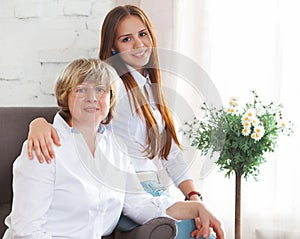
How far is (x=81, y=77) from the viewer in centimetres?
167

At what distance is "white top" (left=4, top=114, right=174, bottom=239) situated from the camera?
157cm

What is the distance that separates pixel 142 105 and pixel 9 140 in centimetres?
52

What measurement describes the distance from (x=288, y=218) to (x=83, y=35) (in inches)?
50.3

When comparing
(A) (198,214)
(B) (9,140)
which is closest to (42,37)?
(B) (9,140)

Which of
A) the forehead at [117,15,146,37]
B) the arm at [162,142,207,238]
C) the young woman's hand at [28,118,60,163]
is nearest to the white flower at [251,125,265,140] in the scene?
the arm at [162,142,207,238]

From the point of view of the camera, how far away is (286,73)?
255cm

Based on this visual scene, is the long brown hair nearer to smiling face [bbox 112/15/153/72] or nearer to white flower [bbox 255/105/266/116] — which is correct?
smiling face [bbox 112/15/153/72]

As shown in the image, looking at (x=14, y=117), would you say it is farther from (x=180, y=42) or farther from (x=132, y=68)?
(x=180, y=42)

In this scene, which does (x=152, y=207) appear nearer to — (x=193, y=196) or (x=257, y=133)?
(x=193, y=196)

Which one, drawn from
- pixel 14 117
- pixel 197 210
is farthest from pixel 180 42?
pixel 197 210

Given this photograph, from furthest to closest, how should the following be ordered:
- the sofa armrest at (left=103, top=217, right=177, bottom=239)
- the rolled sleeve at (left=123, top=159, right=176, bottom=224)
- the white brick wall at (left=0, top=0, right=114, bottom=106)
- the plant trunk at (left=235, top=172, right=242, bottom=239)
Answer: the white brick wall at (left=0, top=0, right=114, bottom=106) < the plant trunk at (left=235, top=172, right=242, bottom=239) < the rolled sleeve at (left=123, top=159, right=176, bottom=224) < the sofa armrest at (left=103, top=217, right=177, bottom=239)

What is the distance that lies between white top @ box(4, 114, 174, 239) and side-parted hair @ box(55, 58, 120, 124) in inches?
2.4

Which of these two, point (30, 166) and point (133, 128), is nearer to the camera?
point (30, 166)

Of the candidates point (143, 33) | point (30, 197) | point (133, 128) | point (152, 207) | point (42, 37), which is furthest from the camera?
point (42, 37)
